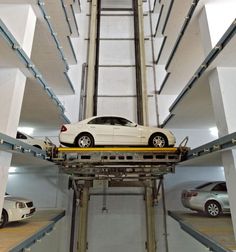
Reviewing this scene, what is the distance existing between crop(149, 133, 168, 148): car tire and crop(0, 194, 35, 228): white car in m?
3.31

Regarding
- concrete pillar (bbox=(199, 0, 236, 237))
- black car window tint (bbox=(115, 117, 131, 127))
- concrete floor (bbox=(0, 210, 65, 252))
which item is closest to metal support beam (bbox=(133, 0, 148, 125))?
black car window tint (bbox=(115, 117, 131, 127))

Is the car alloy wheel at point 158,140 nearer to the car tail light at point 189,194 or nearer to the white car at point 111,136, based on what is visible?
the white car at point 111,136

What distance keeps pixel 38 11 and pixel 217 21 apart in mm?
3798

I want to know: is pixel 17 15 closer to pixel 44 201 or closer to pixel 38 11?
pixel 38 11

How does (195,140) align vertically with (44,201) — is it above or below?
above

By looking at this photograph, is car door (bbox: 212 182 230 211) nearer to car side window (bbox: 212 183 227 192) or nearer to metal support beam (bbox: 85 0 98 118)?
car side window (bbox: 212 183 227 192)

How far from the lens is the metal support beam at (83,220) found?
6.87 meters

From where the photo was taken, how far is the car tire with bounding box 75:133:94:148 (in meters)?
5.24

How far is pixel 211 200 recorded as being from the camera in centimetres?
558

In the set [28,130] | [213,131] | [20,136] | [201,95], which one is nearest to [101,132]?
[20,136]

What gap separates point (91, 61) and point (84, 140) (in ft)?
16.2

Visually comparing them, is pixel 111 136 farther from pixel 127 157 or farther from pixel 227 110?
pixel 227 110

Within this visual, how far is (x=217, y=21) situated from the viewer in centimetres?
431

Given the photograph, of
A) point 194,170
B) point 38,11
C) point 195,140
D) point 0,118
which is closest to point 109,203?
point 194,170
